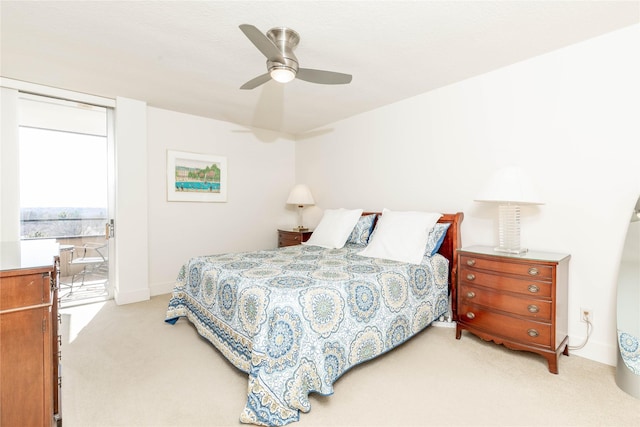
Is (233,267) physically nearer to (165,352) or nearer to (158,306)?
(165,352)

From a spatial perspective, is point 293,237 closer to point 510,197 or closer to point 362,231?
point 362,231

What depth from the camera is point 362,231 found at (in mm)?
3482

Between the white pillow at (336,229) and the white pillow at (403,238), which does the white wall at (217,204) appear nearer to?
the white pillow at (336,229)

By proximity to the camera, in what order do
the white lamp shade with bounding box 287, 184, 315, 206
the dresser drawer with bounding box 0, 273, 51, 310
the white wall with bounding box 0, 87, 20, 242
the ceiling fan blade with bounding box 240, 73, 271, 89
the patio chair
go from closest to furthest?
the dresser drawer with bounding box 0, 273, 51, 310 → the ceiling fan blade with bounding box 240, 73, 271, 89 → the white wall with bounding box 0, 87, 20, 242 → the patio chair → the white lamp shade with bounding box 287, 184, 315, 206

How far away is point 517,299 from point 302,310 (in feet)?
5.33

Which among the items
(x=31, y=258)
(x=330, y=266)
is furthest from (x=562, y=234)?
(x=31, y=258)

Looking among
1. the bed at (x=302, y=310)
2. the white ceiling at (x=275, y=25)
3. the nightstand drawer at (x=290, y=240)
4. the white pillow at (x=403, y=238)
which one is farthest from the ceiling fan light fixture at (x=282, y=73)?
the nightstand drawer at (x=290, y=240)

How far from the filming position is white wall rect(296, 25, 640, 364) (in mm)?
2164

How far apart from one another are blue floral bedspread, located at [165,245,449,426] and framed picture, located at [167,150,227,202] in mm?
1621

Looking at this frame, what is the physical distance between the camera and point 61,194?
346 centimetres

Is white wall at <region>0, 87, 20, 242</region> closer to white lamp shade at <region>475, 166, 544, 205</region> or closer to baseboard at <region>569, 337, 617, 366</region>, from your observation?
white lamp shade at <region>475, 166, 544, 205</region>

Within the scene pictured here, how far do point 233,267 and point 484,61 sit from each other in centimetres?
273

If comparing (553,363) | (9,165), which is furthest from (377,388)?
(9,165)

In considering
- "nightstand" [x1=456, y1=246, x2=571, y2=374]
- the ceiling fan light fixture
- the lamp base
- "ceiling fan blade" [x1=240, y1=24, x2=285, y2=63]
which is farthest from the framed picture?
the lamp base
